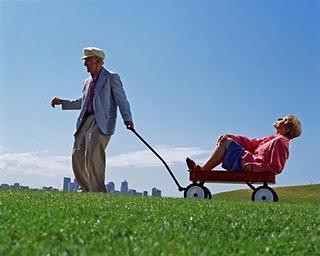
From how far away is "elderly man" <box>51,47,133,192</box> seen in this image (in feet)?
41.3

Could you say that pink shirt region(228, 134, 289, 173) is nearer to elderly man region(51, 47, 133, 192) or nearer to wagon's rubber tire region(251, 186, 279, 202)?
wagon's rubber tire region(251, 186, 279, 202)

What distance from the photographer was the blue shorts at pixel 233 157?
1309cm

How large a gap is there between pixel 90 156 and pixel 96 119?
2.46 ft

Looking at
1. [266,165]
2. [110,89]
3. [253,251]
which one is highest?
[110,89]

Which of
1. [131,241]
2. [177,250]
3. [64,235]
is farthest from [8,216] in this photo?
[177,250]

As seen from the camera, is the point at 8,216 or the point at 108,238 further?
the point at 8,216

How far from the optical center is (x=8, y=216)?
5289 millimetres

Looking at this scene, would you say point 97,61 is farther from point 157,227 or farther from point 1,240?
point 1,240

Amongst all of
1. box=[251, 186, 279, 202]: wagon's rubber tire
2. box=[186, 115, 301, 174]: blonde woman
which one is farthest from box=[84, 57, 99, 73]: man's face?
box=[251, 186, 279, 202]: wagon's rubber tire

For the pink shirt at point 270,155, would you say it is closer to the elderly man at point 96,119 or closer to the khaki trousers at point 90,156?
the elderly man at point 96,119

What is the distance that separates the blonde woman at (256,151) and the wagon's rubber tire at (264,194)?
394 millimetres

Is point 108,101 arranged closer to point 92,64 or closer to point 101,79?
point 101,79

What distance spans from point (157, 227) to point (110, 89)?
8316 millimetres

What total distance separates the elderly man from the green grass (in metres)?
6.02
